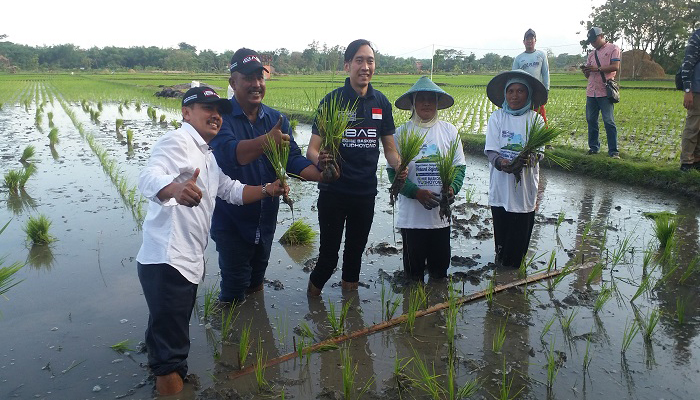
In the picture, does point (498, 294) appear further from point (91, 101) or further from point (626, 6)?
point (626, 6)

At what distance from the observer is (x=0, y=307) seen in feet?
11.8

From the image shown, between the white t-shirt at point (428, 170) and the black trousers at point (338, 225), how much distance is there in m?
0.41

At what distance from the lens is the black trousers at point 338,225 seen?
3.47 m

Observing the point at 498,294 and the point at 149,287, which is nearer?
the point at 149,287

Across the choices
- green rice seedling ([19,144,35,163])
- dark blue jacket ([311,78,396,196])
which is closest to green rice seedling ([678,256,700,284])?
dark blue jacket ([311,78,396,196])

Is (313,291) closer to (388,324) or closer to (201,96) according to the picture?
(388,324)

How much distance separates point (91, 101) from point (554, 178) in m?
21.0

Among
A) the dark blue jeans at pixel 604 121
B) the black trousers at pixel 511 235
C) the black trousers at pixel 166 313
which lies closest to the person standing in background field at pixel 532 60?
the dark blue jeans at pixel 604 121

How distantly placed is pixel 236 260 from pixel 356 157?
3.47ft

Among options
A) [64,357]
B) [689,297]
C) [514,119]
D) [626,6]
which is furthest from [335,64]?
[626,6]

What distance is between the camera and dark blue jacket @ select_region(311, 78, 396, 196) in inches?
133

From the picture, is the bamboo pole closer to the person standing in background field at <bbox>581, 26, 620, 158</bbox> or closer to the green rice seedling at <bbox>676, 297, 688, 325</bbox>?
the green rice seedling at <bbox>676, 297, 688, 325</bbox>

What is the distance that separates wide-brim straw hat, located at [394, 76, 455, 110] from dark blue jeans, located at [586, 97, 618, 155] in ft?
15.5

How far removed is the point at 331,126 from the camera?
10.2 ft
